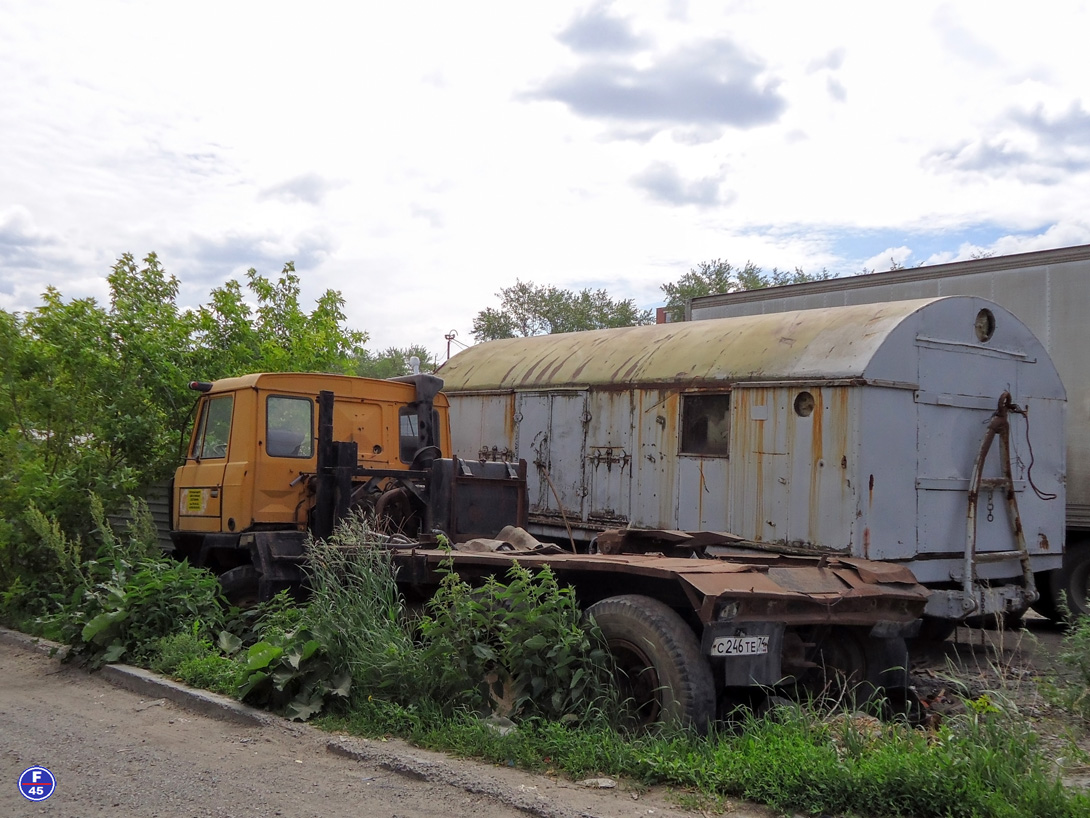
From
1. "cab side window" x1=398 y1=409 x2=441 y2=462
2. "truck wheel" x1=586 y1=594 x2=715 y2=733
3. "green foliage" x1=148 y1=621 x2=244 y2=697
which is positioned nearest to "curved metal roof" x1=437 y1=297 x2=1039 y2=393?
"cab side window" x1=398 y1=409 x2=441 y2=462

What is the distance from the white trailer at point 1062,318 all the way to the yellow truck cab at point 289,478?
579 cm

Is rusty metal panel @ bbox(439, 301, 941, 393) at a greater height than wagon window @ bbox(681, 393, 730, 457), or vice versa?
rusty metal panel @ bbox(439, 301, 941, 393)

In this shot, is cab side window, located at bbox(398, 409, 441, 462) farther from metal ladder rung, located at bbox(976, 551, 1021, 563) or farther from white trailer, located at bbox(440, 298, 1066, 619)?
metal ladder rung, located at bbox(976, 551, 1021, 563)

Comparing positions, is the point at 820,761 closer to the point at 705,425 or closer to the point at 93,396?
the point at 705,425

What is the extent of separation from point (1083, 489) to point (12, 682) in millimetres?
10062

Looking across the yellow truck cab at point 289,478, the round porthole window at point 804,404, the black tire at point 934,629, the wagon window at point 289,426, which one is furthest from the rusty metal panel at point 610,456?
the wagon window at point 289,426

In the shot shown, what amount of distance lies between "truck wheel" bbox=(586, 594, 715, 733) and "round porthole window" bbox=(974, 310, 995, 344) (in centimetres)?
485

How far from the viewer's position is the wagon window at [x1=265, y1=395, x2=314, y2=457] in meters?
8.34

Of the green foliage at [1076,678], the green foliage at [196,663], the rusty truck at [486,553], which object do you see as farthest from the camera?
the green foliage at [196,663]

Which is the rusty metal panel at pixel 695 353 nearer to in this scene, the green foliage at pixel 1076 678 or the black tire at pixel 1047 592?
the green foliage at pixel 1076 678

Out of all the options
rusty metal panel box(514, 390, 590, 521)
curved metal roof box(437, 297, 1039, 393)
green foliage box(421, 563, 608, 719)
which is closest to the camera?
green foliage box(421, 563, 608, 719)

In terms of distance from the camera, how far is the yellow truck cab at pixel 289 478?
8.01m

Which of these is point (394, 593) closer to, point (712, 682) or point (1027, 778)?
point (712, 682)

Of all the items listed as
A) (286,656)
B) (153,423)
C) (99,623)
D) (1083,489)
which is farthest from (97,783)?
(1083,489)
